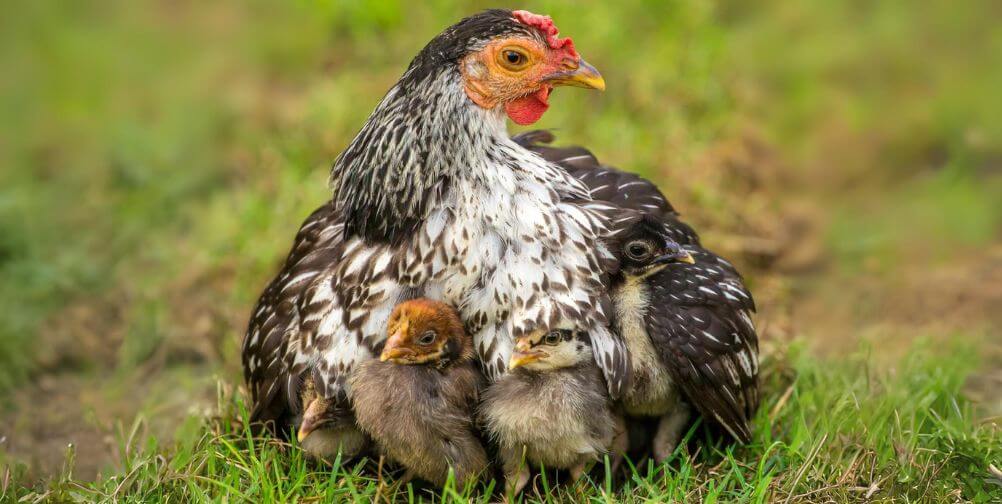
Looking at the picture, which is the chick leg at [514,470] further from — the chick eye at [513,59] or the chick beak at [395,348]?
the chick eye at [513,59]

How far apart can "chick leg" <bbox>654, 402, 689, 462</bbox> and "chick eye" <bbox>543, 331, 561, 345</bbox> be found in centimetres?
66

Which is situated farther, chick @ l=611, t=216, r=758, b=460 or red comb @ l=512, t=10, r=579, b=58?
chick @ l=611, t=216, r=758, b=460

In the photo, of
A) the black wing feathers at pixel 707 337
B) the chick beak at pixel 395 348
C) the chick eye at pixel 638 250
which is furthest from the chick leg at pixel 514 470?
the chick eye at pixel 638 250

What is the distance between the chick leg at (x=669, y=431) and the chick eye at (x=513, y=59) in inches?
53.6

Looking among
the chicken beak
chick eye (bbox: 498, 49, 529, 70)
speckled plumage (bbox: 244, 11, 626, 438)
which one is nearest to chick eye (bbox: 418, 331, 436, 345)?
speckled plumage (bbox: 244, 11, 626, 438)

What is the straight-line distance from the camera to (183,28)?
28.8 ft

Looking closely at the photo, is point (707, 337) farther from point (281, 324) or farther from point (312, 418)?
point (281, 324)

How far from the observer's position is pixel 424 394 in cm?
365

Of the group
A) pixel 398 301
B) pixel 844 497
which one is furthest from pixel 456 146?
pixel 844 497

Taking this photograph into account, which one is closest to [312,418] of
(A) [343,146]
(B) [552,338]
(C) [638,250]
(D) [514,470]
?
(D) [514,470]

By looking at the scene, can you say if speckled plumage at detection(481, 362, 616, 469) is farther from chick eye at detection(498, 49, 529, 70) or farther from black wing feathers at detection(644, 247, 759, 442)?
chick eye at detection(498, 49, 529, 70)

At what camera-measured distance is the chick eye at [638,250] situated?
3.79 m

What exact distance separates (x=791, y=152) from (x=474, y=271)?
4307 millimetres

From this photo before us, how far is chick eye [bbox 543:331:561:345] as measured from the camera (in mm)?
3586
